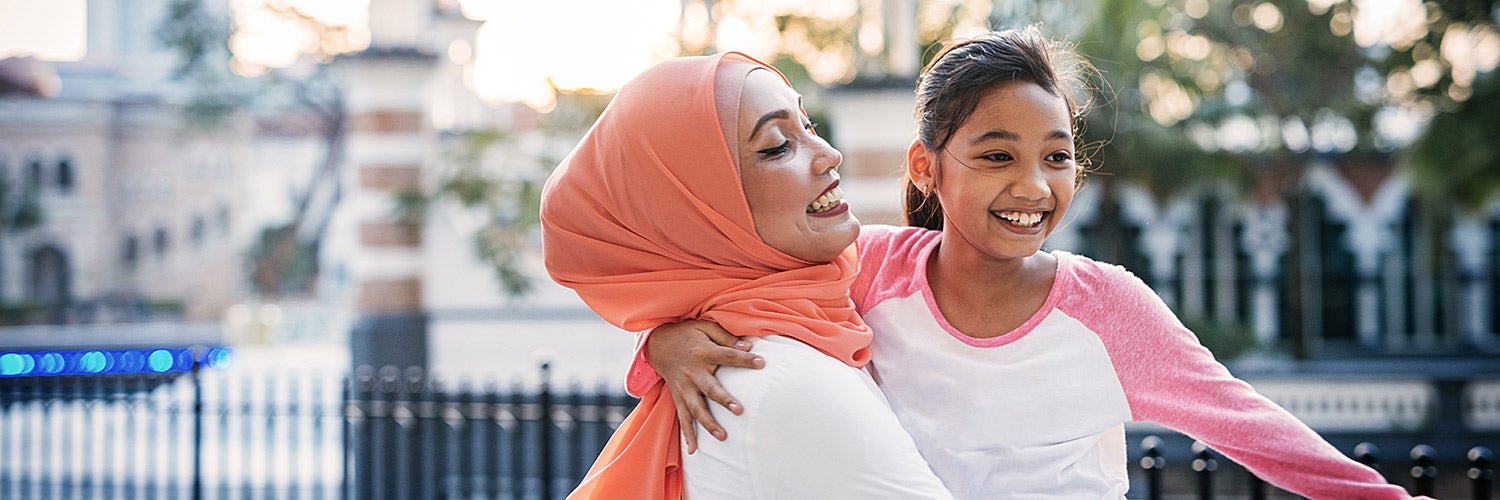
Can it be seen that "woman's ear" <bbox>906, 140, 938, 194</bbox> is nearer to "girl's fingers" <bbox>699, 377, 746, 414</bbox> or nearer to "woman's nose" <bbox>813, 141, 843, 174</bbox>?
"woman's nose" <bbox>813, 141, 843, 174</bbox>

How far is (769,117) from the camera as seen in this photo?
5.33 ft

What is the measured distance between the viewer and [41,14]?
6.23 metres

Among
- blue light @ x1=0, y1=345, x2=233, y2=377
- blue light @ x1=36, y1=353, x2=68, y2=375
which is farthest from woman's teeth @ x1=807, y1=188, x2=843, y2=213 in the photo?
blue light @ x1=36, y1=353, x2=68, y2=375

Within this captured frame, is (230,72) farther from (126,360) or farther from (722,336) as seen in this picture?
(722,336)

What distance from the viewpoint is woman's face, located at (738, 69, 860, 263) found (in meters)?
1.61

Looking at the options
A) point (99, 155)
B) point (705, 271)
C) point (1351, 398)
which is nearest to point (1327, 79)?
point (1351, 398)

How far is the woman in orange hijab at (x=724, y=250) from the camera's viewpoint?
151 cm

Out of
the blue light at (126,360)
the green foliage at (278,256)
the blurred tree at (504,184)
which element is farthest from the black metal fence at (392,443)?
the green foliage at (278,256)

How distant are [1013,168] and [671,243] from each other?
50 cm

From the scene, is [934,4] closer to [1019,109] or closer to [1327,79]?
[1327,79]

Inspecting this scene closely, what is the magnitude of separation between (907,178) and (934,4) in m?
8.52

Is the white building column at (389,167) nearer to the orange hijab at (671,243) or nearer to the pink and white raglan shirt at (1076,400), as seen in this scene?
the orange hijab at (671,243)

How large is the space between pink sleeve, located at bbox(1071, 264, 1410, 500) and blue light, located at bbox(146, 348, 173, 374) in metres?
18.6

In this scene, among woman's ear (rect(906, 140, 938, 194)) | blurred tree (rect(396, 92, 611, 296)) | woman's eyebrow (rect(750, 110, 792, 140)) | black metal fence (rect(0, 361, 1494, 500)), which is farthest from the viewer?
blurred tree (rect(396, 92, 611, 296))
